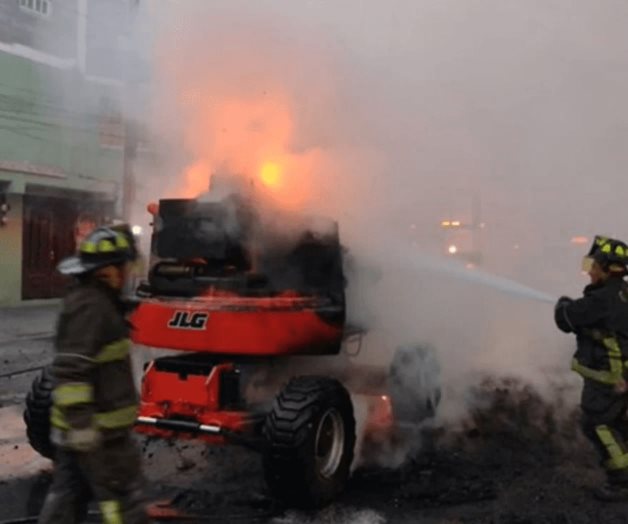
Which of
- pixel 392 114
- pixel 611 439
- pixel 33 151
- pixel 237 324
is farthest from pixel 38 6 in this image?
pixel 33 151

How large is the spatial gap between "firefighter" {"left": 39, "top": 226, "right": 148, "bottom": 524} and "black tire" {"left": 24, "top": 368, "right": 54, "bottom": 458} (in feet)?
5.73

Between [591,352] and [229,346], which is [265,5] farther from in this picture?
[591,352]

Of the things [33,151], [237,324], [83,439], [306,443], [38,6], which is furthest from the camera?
[33,151]

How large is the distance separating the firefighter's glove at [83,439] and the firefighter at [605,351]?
2977 mm

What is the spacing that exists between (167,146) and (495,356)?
3.84 metres

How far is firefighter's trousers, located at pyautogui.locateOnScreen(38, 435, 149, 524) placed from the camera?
303 cm

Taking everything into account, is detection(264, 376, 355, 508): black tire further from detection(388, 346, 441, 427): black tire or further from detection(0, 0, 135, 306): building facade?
detection(0, 0, 135, 306): building facade

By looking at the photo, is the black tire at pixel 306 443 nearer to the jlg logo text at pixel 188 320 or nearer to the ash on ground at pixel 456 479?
the ash on ground at pixel 456 479

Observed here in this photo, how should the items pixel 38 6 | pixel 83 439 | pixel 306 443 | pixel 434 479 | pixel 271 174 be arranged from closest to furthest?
1. pixel 83 439
2. pixel 306 443
3. pixel 434 479
4. pixel 271 174
5. pixel 38 6

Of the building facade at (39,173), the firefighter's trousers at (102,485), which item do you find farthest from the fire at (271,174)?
the building facade at (39,173)

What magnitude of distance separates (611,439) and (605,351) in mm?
539

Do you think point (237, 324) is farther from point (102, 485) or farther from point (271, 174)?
point (102, 485)

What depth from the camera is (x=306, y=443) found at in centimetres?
420

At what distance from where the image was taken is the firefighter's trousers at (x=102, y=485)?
303 cm
